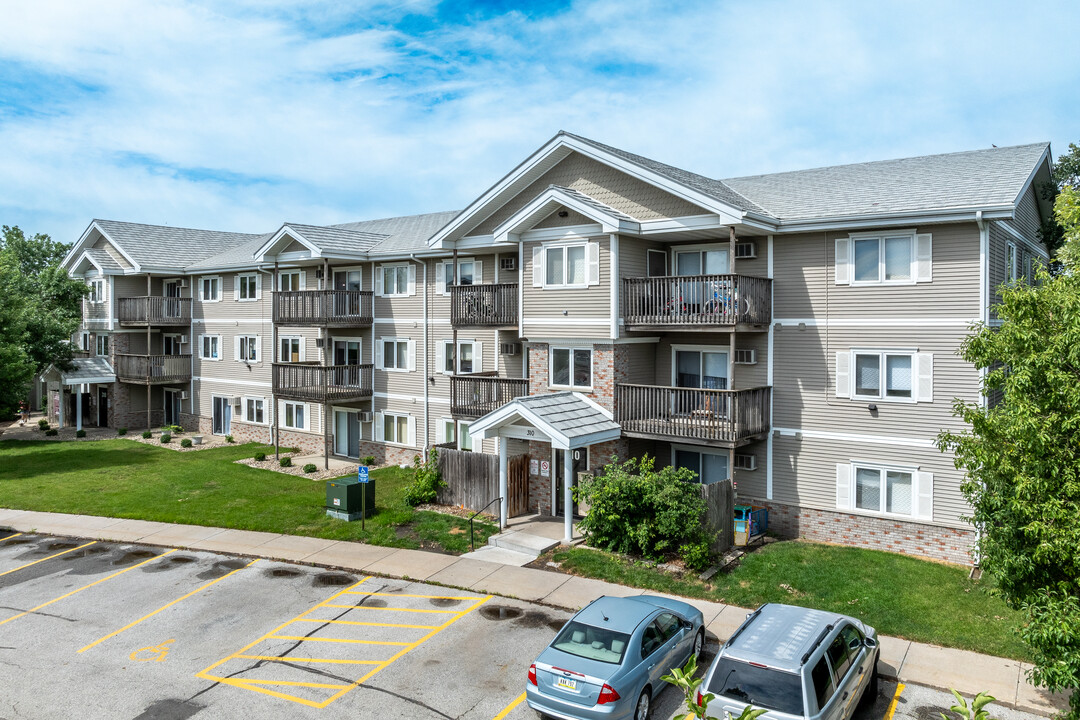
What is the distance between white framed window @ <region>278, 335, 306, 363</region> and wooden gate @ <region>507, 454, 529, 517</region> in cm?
1480

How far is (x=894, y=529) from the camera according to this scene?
18.4 meters

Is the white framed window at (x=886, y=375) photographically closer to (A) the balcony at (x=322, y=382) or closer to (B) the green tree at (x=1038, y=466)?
(B) the green tree at (x=1038, y=466)

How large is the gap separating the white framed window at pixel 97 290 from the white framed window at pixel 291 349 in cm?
1338

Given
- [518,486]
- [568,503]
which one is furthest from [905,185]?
[518,486]

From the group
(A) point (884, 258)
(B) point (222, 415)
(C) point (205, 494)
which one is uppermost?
(A) point (884, 258)

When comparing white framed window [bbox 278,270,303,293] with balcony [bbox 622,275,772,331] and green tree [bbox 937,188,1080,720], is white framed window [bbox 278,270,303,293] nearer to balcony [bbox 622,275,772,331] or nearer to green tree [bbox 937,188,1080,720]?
balcony [bbox 622,275,772,331]

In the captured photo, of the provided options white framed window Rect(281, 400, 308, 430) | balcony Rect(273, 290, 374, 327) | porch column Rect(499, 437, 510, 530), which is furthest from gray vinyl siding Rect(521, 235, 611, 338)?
white framed window Rect(281, 400, 308, 430)

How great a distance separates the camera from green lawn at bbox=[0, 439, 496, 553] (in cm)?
2061

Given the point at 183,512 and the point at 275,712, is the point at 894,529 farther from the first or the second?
the point at 183,512

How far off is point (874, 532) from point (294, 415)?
80.2 feet

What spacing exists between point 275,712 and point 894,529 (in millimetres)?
14584

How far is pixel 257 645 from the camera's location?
13633 millimetres

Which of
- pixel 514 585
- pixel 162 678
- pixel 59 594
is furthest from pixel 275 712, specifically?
pixel 59 594

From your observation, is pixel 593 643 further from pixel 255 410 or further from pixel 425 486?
pixel 255 410
